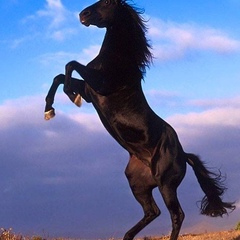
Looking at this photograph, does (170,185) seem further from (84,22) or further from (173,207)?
(84,22)

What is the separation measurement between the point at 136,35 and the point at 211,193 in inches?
92.2

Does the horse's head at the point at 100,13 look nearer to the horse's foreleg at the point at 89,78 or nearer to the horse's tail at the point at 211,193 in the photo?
the horse's foreleg at the point at 89,78

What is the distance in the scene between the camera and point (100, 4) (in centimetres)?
716

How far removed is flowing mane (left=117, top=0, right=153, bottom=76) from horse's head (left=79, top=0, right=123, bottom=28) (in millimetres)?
153

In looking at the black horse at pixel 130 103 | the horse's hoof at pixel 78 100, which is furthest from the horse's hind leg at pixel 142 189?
the horse's hoof at pixel 78 100

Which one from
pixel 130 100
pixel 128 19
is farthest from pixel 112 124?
pixel 128 19

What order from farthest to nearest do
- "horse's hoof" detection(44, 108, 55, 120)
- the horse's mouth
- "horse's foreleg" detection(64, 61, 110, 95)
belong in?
1. the horse's mouth
2. "horse's hoof" detection(44, 108, 55, 120)
3. "horse's foreleg" detection(64, 61, 110, 95)

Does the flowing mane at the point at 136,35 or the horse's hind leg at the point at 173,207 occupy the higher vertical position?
the flowing mane at the point at 136,35

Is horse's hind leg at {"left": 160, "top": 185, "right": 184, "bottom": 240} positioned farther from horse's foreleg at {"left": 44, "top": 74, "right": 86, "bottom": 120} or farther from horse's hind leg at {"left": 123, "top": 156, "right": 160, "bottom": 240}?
horse's foreleg at {"left": 44, "top": 74, "right": 86, "bottom": 120}

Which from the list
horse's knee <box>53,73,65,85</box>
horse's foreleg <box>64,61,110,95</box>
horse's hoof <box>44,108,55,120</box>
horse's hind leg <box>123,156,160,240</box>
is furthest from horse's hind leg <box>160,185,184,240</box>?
horse's knee <box>53,73,65,85</box>

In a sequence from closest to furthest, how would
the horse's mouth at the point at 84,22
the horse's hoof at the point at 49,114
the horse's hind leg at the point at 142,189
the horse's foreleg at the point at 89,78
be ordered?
1. the horse's foreleg at the point at 89,78
2. the horse's hoof at the point at 49,114
3. the horse's mouth at the point at 84,22
4. the horse's hind leg at the point at 142,189

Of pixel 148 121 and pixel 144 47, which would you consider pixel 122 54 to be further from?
pixel 148 121

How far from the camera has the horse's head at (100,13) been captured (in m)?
7.05

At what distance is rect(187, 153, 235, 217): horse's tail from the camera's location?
8.16 m
